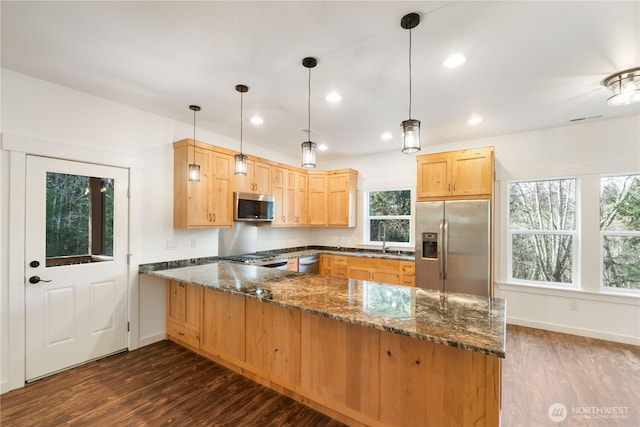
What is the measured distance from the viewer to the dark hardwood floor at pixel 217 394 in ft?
6.70

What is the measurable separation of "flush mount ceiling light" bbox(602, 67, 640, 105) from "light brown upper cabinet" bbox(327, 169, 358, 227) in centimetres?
343

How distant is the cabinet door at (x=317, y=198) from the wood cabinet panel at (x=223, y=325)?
9.25 feet

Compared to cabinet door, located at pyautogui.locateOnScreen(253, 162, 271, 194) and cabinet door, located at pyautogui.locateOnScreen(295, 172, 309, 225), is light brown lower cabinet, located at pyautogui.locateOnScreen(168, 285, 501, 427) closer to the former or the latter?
cabinet door, located at pyautogui.locateOnScreen(253, 162, 271, 194)

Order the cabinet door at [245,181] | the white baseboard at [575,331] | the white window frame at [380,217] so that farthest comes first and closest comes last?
the white window frame at [380,217], the cabinet door at [245,181], the white baseboard at [575,331]

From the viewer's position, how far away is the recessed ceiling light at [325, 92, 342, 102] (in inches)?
109

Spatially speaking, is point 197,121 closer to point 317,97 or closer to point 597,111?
point 317,97

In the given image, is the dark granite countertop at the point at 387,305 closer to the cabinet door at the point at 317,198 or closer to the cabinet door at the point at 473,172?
the cabinet door at the point at 473,172

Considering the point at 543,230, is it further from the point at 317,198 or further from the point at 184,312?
the point at 184,312

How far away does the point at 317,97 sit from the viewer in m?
2.85

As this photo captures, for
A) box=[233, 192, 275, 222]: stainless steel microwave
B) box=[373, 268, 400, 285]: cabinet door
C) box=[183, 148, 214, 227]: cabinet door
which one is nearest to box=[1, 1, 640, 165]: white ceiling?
box=[183, 148, 214, 227]: cabinet door

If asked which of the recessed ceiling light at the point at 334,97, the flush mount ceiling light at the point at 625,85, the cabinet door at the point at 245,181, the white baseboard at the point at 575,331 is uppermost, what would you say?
the recessed ceiling light at the point at 334,97

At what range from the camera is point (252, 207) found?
4.12 m

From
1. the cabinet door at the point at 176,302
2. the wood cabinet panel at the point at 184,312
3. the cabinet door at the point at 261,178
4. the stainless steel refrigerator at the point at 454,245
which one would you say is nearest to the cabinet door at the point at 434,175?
the stainless steel refrigerator at the point at 454,245

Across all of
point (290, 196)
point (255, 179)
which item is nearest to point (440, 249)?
point (290, 196)
